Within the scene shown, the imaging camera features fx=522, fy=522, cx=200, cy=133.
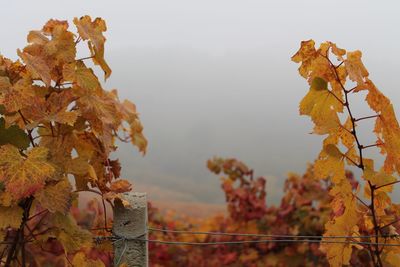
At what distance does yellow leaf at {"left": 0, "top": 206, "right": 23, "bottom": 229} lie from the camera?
1490mm

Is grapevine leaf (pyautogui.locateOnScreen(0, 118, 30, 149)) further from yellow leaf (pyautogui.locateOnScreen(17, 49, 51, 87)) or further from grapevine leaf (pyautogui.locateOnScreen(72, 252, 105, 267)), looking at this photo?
grapevine leaf (pyautogui.locateOnScreen(72, 252, 105, 267))

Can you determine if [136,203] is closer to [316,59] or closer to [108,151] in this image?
[108,151]

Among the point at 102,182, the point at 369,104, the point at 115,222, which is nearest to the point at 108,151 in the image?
the point at 102,182

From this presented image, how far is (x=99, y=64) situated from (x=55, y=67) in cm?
14

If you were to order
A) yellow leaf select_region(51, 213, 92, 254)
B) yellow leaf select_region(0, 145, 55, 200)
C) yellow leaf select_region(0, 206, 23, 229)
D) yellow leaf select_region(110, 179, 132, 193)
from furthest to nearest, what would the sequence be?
1. yellow leaf select_region(110, 179, 132, 193)
2. yellow leaf select_region(51, 213, 92, 254)
3. yellow leaf select_region(0, 206, 23, 229)
4. yellow leaf select_region(0, 145, 55, 200)

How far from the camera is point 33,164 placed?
1415 millimetres

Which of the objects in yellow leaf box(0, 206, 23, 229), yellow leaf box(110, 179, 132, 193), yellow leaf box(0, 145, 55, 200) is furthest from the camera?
yellow leaf box(110, 179, 132, 193)

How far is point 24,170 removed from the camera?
140 centimetres

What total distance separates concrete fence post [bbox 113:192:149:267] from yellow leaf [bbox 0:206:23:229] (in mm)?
342

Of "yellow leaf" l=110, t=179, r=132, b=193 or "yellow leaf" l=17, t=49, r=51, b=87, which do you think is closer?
"yellow leaf" l=17, t=49, r=51, b=87

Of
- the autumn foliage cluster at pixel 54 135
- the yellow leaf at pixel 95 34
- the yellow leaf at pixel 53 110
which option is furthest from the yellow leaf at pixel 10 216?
the yellow leaf at pixel 95 34

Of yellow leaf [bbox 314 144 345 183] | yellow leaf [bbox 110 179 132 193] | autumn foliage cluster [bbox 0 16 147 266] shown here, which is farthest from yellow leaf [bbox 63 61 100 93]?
yellow leaf [bbox 314 144 345 183]

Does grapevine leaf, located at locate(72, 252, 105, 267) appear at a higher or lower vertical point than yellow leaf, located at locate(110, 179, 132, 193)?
lower

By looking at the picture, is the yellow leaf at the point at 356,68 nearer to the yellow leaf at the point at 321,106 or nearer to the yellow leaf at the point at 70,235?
the yellow leaf at the point at 321,106
